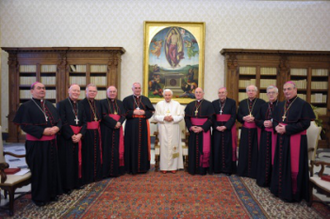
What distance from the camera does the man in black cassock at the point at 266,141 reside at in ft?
14.2

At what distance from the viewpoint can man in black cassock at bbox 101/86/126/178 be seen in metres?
4.76

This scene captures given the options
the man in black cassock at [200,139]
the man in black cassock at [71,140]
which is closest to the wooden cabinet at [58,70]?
the man in black cassock at [200,139]

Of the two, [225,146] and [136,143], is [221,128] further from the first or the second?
[136,143]

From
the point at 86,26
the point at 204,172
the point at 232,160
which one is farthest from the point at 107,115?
the point at 86,26

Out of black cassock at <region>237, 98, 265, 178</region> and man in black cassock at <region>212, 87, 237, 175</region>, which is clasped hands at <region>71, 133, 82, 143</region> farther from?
black cassock at <region>237, 98, 265, 178</region>

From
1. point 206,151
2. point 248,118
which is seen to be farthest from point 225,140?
point 248,118

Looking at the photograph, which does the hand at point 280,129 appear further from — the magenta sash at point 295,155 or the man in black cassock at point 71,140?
the man in black cassock at point 71,140

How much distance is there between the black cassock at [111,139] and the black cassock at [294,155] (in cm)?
286

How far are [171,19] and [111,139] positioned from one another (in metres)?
5.13

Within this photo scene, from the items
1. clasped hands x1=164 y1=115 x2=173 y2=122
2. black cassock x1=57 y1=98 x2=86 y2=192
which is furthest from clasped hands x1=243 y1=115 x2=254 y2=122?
black cassock x1=57 y1=98 x2=86 y2=192

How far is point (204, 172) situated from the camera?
16.6 ft

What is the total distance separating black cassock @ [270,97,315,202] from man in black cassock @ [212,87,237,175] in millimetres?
1383

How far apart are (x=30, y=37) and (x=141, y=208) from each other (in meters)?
7.60

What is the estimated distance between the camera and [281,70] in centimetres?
793
